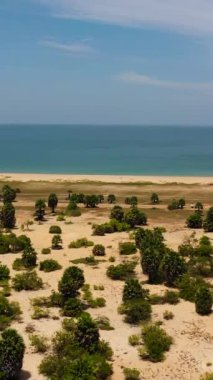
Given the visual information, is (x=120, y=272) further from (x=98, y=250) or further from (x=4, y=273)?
(x=4, y=273)

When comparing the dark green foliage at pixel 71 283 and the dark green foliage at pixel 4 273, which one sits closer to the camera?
the dark green foliage at pixel 71 283

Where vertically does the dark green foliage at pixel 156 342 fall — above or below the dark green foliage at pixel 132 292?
below

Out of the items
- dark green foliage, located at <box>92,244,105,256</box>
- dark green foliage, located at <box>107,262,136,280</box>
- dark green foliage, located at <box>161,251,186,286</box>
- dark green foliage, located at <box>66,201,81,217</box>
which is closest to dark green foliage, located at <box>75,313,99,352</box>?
dark green foliage, located at <box>161,251,186,286</box>

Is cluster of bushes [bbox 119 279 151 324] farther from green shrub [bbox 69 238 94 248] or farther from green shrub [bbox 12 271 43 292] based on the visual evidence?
green shrub [bbox 69 238 94 248]

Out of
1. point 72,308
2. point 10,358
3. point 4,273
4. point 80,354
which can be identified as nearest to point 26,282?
point 4,273

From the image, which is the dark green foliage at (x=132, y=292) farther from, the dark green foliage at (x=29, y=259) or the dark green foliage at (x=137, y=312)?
the dark green foliage at (x=29, y=259)

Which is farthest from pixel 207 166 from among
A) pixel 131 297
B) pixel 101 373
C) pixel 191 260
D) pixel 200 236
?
pixel 101 373

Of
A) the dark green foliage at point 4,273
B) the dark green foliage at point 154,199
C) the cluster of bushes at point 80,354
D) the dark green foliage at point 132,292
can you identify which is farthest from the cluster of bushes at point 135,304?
the dark green foliage at point 154,199
